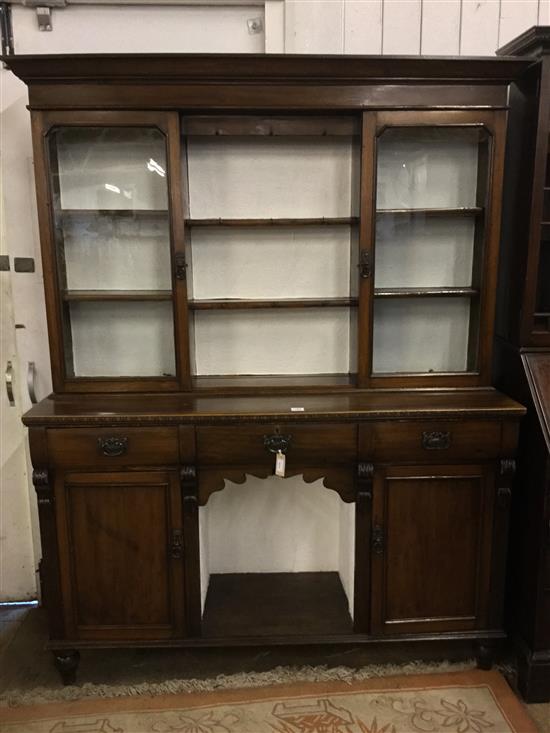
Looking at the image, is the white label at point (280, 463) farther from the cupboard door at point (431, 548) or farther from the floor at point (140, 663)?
the floor at point (140, 663)

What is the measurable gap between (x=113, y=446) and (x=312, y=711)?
107cm

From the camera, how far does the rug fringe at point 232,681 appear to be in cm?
200

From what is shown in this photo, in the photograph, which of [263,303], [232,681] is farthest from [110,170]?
[232,681]

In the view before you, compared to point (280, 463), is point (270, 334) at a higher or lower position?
higher

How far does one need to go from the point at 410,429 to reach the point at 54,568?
1249mm

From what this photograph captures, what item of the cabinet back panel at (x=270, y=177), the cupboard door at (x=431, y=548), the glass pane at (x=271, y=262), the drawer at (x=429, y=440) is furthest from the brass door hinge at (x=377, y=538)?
the cabinet back panel at (x=270, y=177)

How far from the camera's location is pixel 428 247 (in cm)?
221

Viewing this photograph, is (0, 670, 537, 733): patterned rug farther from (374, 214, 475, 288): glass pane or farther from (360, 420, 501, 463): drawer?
(374, 214, 475, 288): glass pane

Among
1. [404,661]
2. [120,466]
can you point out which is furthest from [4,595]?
[404,661]

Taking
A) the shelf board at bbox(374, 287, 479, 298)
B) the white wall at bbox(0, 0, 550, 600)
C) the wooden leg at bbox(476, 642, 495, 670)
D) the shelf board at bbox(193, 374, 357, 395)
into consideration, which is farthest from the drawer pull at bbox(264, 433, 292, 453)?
the white wall at bbox(0, 0, 550, 600)

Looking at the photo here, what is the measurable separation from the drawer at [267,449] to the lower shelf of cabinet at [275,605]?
62 centimetres

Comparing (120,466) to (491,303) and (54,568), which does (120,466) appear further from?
(491,303)

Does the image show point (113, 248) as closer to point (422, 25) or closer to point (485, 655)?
point (422, 25)

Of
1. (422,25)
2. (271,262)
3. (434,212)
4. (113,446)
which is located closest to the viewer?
(113,446)
